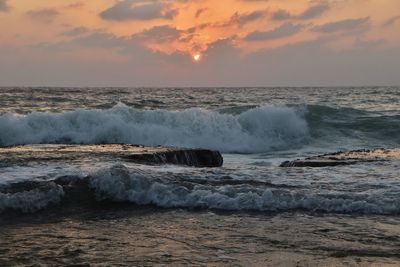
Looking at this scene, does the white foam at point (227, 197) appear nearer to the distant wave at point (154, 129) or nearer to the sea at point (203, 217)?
the sea at point (203, 217)

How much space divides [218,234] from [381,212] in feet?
7.30

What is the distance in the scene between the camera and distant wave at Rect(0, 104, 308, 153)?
719 inches

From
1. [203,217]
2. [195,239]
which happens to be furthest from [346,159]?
[195,239]

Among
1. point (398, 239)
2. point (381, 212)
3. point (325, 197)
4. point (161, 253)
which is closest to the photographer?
point (161, 253)

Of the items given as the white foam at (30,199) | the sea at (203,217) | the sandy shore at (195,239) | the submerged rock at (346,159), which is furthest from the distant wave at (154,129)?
the sandy shore at (195,239)

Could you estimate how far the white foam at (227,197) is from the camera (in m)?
6.16

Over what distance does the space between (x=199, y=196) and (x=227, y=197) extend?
36cm

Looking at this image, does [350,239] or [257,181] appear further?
[257,181]

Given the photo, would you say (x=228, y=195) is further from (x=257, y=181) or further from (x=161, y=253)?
(x=161, y=253)

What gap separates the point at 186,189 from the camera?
21.7 feet

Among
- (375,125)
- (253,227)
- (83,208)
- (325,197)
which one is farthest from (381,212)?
(375,125)

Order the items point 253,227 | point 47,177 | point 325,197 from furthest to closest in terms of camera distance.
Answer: point 47,177
point 325,197
point 253,227

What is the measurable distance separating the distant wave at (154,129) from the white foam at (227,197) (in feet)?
37.5

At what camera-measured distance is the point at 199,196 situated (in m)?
6.43
